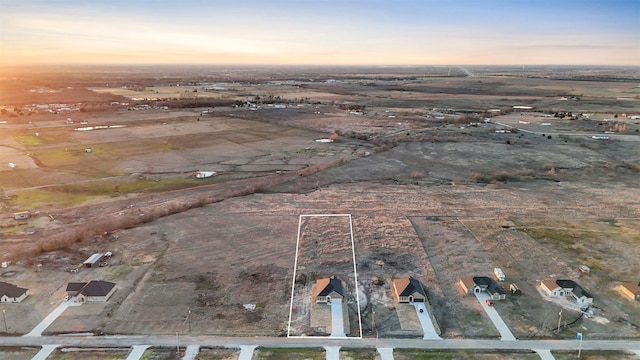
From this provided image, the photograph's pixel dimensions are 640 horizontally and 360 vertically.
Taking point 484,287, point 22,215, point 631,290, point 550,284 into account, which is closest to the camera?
point 631,290

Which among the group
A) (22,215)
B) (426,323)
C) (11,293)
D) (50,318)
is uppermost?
(22,215)

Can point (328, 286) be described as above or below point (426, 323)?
above

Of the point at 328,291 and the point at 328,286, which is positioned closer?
→ the point at 328,291

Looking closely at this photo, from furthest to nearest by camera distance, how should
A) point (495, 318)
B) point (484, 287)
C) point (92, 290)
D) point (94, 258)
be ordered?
point (94, 258), point (484, 287), point (92, 290), point (495, 318)

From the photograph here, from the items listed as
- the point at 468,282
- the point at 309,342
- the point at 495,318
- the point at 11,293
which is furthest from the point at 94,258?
the point at 495,318

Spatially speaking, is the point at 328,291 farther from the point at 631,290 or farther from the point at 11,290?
the point at 11,290

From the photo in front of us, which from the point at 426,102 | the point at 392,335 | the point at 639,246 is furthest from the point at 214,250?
the point at 426,102

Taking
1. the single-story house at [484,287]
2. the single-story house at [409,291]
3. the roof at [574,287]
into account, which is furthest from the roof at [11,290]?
the roof at [574,287]

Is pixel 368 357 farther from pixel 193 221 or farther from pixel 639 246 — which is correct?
pixel 639 246
